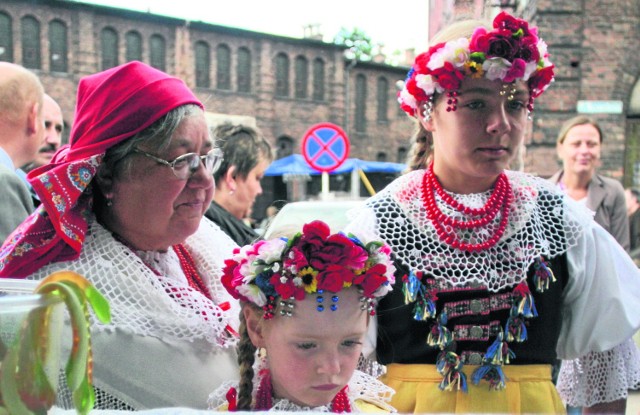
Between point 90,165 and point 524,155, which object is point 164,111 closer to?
point 90,165

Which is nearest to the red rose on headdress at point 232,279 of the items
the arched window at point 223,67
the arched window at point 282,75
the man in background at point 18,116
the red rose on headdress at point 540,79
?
the red rose on headdress at point 540,79

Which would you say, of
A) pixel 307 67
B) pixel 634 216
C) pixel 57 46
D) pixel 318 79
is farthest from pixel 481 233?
pixel 318 79

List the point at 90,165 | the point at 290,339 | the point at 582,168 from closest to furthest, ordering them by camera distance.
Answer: the point at 290,339 → the point at 90,165 → the point at 582,168

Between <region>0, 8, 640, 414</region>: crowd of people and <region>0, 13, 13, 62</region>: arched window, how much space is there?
858 inches

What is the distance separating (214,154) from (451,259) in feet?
2.26

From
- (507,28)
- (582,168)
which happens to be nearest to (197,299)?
(507,28)

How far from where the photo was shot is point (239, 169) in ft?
11.9

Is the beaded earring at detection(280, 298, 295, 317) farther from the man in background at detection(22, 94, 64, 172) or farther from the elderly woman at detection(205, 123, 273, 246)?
the man in background at detection(22, 94, 64, 172)

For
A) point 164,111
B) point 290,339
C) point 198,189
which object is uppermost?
point 164,111

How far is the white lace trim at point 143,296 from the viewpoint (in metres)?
1.53

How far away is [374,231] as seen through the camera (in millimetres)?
1833

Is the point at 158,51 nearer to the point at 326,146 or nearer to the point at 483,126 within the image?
the point at 326,146

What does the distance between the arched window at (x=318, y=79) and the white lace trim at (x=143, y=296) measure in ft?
87.4

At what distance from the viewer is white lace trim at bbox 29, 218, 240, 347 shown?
1.53 m
